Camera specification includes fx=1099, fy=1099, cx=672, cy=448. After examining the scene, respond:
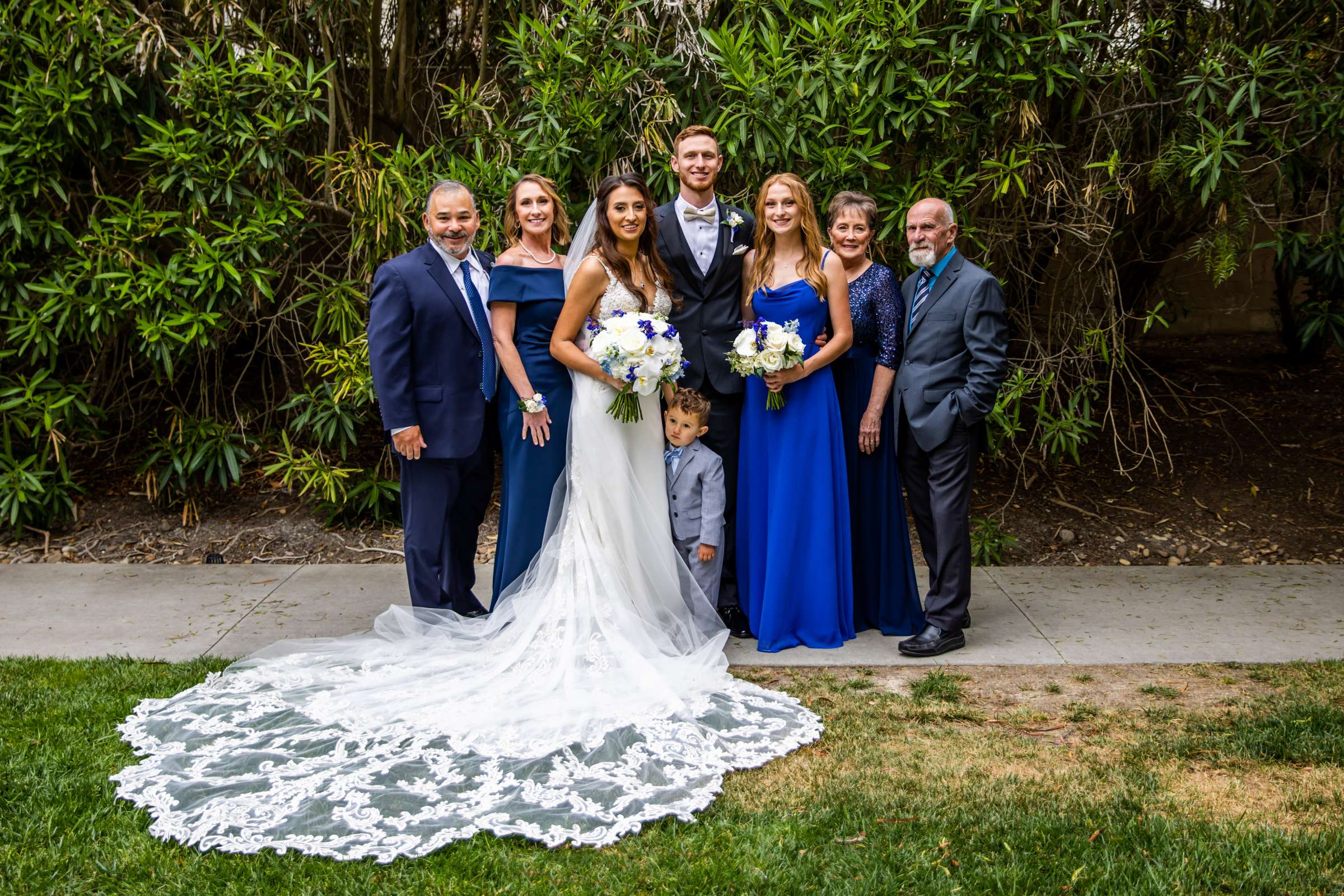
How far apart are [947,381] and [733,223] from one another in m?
1.16

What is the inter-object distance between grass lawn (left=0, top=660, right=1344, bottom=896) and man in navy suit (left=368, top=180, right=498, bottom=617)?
1172mm

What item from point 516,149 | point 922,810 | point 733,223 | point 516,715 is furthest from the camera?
point 516,149

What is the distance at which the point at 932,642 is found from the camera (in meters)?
4.71

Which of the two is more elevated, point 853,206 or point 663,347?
point 853,206

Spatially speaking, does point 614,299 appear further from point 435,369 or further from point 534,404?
point 435,369

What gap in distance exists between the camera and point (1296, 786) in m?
3.48

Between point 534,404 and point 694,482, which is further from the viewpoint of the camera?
point 694,482

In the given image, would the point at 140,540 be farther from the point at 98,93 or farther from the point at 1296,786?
the point at 1296,786

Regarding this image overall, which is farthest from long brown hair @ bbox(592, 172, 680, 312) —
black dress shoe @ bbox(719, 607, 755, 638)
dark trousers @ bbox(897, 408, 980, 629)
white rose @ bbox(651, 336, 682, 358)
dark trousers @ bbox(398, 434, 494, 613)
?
black dress shoe @ bbox(719, 607, 755, 638)

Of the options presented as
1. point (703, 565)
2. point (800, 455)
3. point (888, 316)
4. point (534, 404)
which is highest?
point (888, 316)

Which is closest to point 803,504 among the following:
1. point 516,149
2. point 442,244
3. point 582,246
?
point 582,246

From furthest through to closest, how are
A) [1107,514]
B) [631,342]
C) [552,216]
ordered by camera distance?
[1107,514], [552,216], [631,342]

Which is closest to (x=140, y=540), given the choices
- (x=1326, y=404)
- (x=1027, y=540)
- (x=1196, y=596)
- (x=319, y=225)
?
(x=319, y=225)

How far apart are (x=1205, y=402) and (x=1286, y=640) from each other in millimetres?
3561
